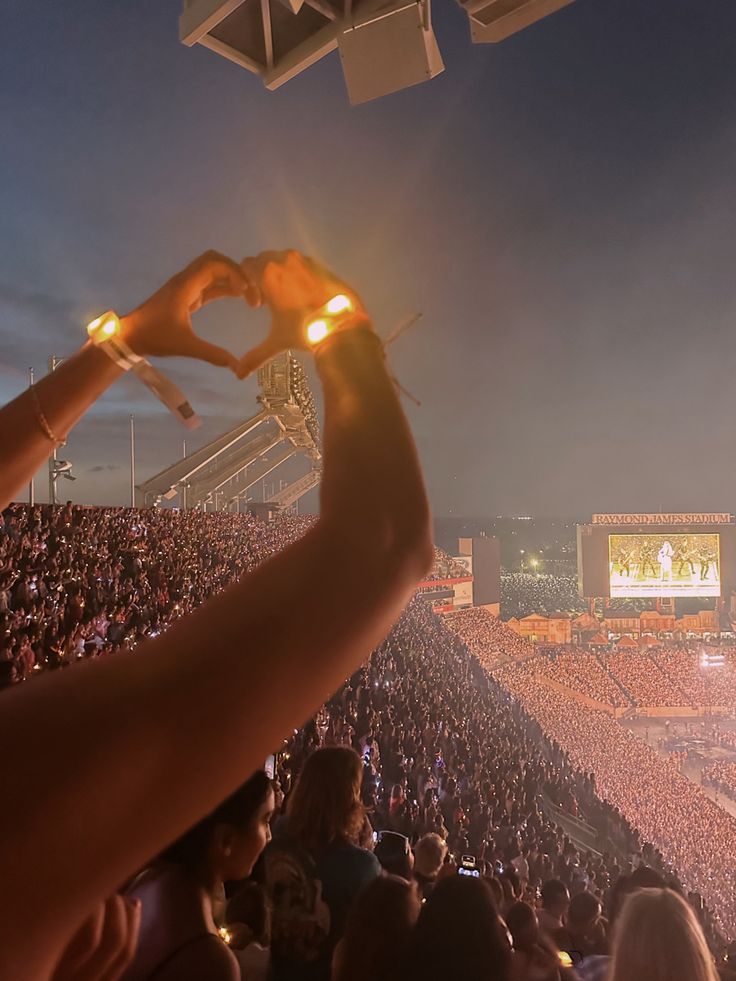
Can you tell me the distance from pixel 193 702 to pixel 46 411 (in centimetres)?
81

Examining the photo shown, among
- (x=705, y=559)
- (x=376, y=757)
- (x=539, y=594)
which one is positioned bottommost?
(x=376, y=757)

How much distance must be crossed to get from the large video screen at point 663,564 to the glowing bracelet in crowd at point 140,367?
2122 inches

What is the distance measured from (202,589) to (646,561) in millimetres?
46266

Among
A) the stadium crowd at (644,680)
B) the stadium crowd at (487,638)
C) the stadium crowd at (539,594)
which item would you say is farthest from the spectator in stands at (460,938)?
the stadium crowd at (539,594)

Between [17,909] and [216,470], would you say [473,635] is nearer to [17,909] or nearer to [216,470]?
[216,470]

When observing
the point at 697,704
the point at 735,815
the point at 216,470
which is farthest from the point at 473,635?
the point at 216,470

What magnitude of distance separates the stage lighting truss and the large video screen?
52.2 meters

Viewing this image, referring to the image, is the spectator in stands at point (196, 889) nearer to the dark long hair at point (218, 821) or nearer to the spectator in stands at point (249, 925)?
the dark long hair at point (218, 821)

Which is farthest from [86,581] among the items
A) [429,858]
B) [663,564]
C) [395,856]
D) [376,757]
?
[663,564]

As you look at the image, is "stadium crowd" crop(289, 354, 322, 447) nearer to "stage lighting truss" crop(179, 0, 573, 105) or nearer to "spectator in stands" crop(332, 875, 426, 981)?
"stage lighting truss" crop(179, 0, 573, 105)

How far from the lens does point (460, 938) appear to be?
1803 mm

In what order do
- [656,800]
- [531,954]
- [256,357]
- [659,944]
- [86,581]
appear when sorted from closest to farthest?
[256,357]
[659,944]
[531,954]
[86,581]
[656,800]

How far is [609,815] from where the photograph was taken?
14.8 m

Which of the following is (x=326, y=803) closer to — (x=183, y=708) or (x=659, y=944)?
(x=659, y=944)
